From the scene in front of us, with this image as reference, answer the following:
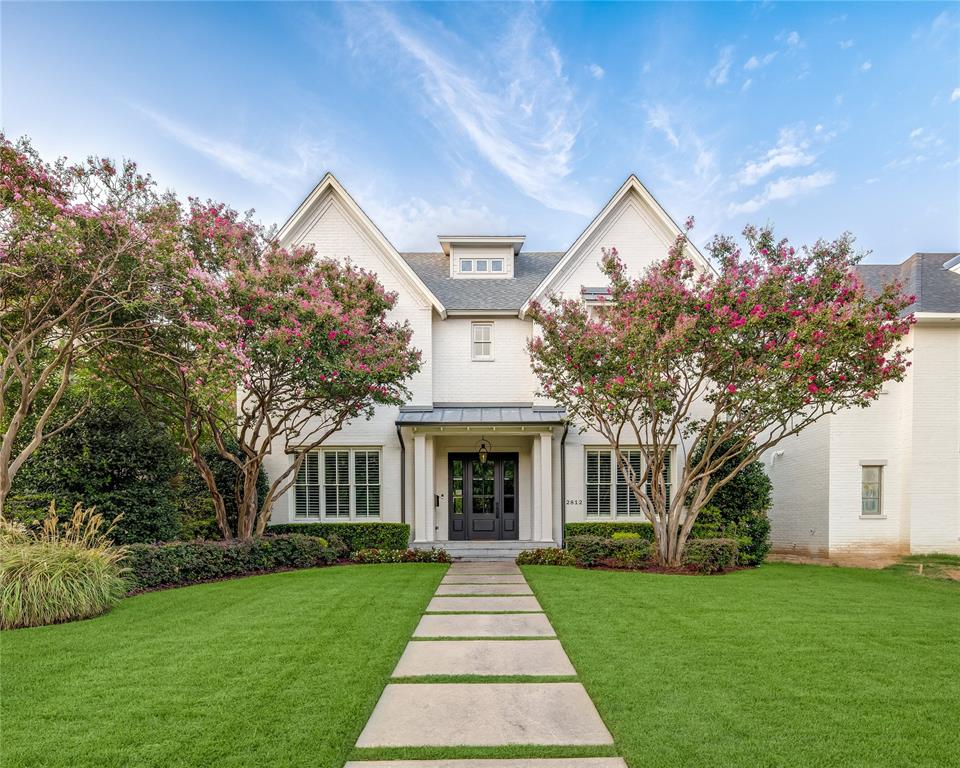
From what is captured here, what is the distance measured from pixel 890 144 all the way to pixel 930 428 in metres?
7.21

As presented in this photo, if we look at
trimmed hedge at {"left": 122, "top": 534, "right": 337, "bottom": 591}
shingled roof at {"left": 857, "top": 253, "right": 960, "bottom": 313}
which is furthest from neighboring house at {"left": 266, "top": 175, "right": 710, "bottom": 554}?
shingled roof at {"left": 857, "top": 253, "right": 960, "bottom": 313}

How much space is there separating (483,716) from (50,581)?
248 inches

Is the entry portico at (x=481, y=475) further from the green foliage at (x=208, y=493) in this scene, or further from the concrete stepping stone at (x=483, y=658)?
the concrete stepping stone at (x=483, y=658)

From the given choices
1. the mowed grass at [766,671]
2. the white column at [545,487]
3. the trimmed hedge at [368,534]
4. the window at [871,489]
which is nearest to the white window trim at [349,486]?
the trimmed hedge at [368,534]

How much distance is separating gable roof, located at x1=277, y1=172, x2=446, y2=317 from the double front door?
4.48 metres

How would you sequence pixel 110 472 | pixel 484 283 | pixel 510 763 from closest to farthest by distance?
1. pixel 510 763
2. pixel 110 472
3. pixel 484 283

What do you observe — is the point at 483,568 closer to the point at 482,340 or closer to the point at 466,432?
the point at 466,432

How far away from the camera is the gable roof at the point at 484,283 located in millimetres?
16719

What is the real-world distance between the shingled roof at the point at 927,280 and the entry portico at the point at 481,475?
32.6 feet

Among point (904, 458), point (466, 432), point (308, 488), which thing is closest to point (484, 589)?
point (466, 432)

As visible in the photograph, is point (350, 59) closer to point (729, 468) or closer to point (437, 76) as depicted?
point (437, 76)

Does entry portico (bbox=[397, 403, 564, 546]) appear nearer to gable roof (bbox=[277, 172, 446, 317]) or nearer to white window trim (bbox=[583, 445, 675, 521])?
white window trim (bbox=[583, 445, 675, 521])

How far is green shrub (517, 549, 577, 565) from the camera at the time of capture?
1280cm

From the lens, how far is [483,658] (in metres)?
5.77
